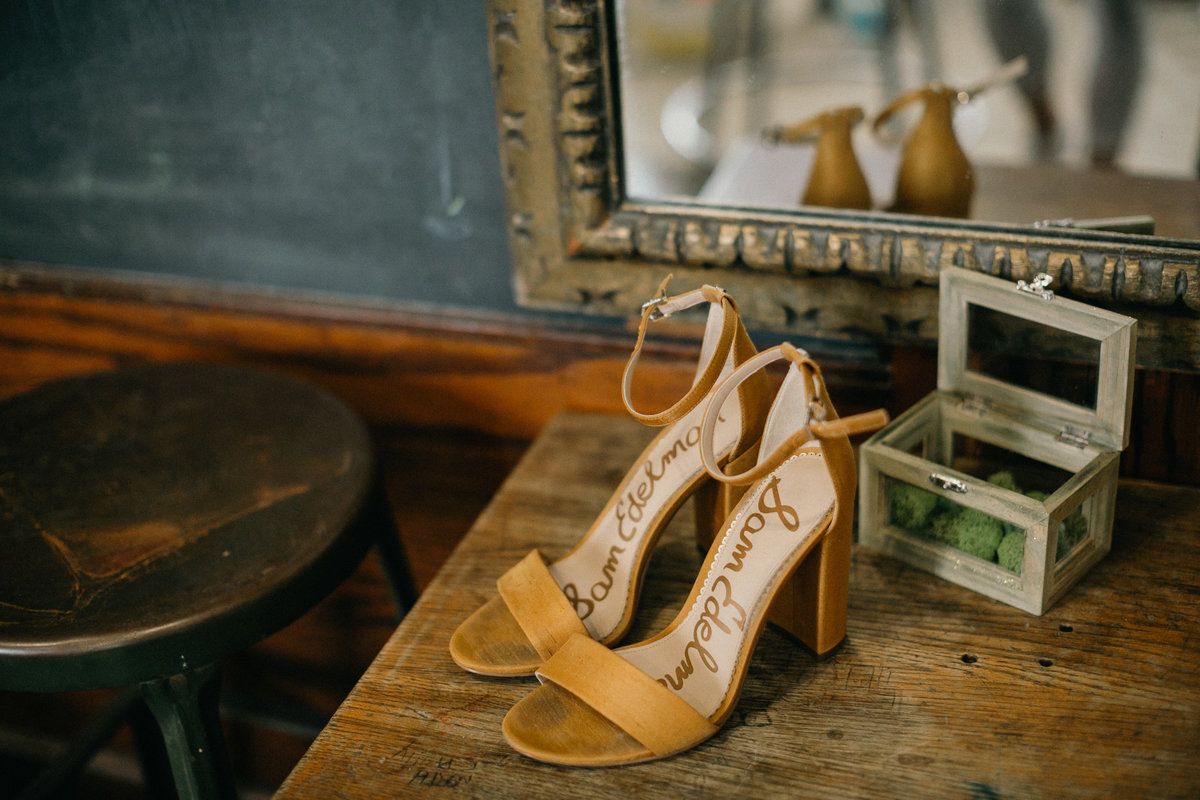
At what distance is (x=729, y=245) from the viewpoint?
0.79 metres

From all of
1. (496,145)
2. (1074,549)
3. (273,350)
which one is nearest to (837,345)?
(1074,549)

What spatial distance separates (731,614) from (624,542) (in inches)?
5.0

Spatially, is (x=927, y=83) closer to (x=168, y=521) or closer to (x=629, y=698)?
(x=629, y=698)

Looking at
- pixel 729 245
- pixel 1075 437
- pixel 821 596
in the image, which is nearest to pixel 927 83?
pixel 729 245

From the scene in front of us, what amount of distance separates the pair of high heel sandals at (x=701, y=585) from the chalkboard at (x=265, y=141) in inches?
13.6

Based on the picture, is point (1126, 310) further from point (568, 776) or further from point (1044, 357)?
point (568, 776)

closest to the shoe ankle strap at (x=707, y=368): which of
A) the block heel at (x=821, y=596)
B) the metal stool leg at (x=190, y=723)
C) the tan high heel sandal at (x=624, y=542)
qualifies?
the tan high heel sandal at (x=624, y=542)

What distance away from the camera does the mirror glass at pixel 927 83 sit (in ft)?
2.51

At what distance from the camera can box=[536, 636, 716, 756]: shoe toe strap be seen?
21.6 inches

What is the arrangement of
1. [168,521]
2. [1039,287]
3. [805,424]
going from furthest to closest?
[168,521] → [1039,287] → [805,424]

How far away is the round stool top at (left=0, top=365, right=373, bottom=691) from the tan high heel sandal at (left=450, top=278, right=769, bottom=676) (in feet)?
0.54

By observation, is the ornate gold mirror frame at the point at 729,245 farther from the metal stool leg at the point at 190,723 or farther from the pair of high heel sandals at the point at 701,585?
the metal stool leg at the point at 190,723

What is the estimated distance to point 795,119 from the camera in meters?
0.90

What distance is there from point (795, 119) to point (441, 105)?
0.35 metres
